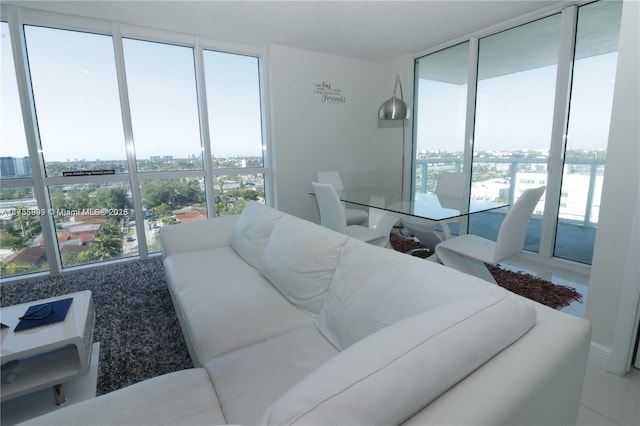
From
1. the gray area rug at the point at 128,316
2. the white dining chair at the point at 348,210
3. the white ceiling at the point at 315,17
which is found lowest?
the gray area rug at the point at 128,316

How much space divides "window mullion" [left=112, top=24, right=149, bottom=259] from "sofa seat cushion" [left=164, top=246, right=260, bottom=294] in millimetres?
1560

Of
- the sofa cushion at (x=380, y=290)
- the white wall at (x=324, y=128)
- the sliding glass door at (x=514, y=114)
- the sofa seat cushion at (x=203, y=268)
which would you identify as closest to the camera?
the sofa cushion at (x=380, y=290)

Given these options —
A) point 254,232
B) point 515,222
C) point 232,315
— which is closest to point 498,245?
point 515,222

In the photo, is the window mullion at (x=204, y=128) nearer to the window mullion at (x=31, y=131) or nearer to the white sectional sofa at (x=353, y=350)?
the window mullion at (x=31, y=131)

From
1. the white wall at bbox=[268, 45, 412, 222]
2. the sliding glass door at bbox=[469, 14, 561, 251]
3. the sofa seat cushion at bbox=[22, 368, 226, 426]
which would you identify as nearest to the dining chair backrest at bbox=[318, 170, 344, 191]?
the white wall at bbox=[268, 45, 412, 222]

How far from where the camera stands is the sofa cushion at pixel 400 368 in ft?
1.78

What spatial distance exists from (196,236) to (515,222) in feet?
8.33

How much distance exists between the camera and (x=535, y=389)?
73 cm

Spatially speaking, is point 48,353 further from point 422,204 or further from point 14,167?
point 422,204

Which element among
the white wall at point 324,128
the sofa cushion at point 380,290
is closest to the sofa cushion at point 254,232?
the sofa cushion at point 380,290

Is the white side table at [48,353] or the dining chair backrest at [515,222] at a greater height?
the dining chair backrest at [515,222]

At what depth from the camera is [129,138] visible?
3521mm

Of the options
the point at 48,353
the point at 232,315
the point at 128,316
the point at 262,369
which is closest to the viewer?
the point at 262,369

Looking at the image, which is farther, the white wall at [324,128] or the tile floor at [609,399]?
the white wall at [324,128]
